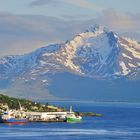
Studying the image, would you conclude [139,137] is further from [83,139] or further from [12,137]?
[12,137]

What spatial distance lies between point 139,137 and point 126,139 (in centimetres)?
754

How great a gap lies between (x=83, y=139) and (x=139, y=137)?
14867 millimetres

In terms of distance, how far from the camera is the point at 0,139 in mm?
182000

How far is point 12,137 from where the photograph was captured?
187375 mm

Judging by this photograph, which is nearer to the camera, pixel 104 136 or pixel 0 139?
pixel 0 139

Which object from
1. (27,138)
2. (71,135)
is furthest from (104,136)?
(27,138)

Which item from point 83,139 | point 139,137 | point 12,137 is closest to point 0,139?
point 12,137

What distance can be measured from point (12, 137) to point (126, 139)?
24.7 meters

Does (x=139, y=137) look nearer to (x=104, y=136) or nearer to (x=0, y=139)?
(x=104, y=136)

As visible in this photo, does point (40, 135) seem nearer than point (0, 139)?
No

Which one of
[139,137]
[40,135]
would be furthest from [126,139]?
[40,135]

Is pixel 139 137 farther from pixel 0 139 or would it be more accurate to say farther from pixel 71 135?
pixel 0 139

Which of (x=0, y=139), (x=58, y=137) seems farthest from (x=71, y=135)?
(x=0, y=139)

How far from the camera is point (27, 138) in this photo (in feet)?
608
